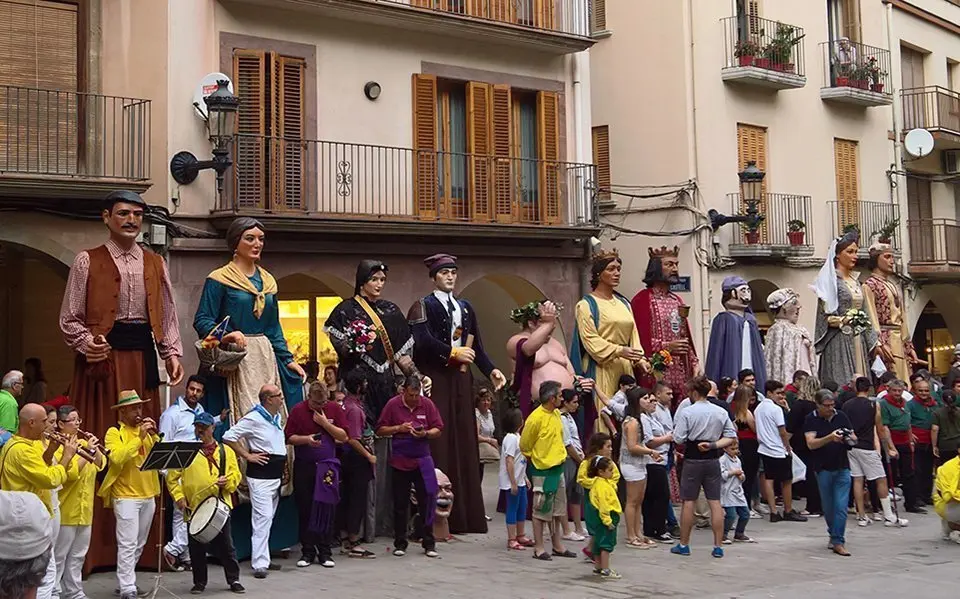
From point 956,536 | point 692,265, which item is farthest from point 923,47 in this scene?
point 956,536

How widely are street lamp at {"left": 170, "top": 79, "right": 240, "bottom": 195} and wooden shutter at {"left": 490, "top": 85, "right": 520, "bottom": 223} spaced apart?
184 inches

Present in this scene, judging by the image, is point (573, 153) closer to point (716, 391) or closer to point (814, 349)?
point (814, 349)

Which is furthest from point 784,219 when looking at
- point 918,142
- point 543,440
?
point 543,440

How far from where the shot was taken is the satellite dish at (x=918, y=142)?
27.6 meters

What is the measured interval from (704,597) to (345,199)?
9.97 metres

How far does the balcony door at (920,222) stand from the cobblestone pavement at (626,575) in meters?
16.8

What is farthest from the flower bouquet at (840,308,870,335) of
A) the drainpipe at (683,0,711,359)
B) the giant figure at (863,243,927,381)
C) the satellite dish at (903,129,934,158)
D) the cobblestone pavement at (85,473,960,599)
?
the satellite dish at (903,129,934,158)

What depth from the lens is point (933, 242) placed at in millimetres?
29000

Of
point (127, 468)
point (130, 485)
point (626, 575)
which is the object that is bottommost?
point (626, 575)

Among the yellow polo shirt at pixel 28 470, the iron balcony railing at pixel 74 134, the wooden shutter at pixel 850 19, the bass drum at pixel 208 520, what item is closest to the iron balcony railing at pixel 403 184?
the iron balcony railing at pixel 74 134

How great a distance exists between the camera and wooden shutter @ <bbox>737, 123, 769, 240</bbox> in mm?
24094

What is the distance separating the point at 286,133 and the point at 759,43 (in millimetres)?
10374

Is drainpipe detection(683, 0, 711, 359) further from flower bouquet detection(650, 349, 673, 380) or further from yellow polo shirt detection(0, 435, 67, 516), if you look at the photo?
yellow polo shirt detection(0, 435, 67, 516)

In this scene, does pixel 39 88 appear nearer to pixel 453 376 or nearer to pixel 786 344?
pixel 453 376
